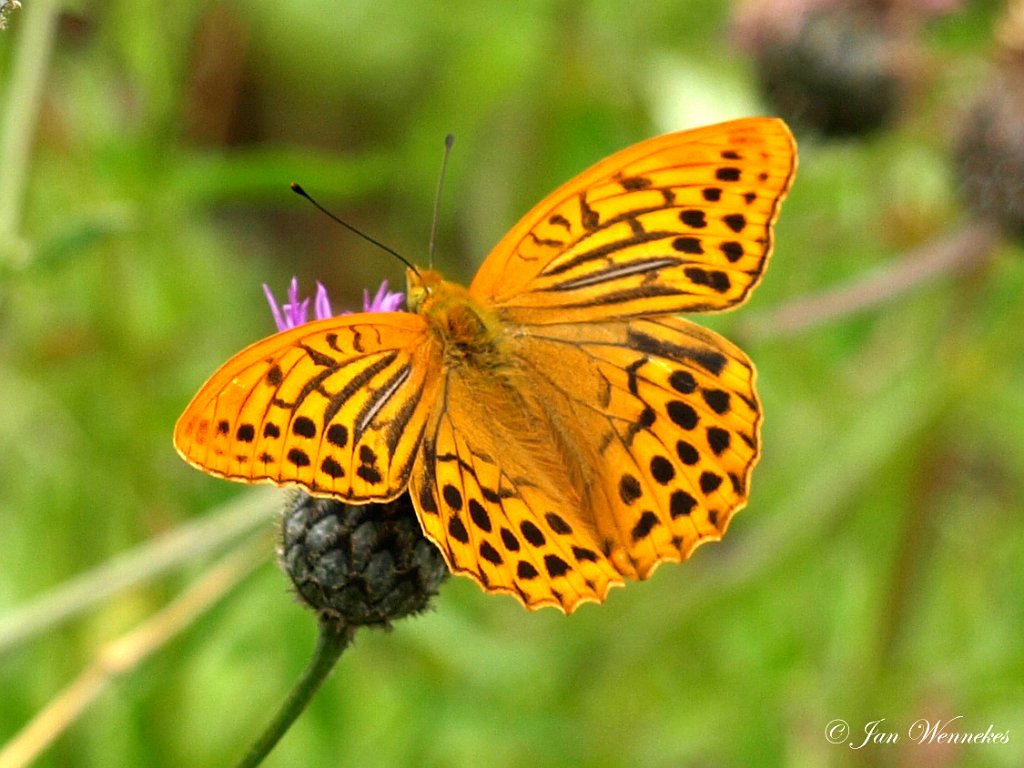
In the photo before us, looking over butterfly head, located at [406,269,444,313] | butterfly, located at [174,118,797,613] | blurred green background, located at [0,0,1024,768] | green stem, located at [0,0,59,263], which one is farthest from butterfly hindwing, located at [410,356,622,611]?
green stem, located at [0,0,59,263]

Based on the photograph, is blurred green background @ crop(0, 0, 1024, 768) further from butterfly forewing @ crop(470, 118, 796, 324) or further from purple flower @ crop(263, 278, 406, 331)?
butterfly forewing @ crop(470, 118, 796, 324)

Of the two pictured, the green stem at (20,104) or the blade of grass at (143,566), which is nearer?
the blade of grass at (143,566)

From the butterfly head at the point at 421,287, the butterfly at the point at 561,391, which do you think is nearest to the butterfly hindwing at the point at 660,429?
the butterfly at the point at 561,391

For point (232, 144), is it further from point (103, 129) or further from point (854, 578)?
point (854, 578)

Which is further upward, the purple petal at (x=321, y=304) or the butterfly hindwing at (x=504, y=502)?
the purple petal at (x=321, y=304)

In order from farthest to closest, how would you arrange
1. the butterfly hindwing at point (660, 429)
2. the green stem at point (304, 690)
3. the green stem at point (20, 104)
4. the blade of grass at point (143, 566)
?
the green stem at point (20, 104) → the blade of grass at point (143, 566) → the butterfly hindwing at point (660, 429) → the green stem at point (304, 690)

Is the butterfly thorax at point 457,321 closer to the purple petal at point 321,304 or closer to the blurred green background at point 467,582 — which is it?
the purple petal at point 321,304

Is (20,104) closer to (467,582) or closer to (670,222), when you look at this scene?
(670,222)
